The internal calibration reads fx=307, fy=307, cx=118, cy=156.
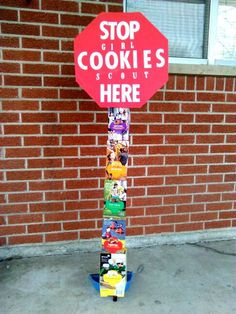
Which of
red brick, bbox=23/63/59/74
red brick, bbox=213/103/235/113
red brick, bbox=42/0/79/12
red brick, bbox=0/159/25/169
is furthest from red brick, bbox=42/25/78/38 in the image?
red brick, bbox=213/103/235/113

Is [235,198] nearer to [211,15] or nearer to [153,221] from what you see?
[153,221]

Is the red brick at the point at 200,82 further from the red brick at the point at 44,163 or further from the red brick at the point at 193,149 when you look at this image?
the red brick at the point at 44,163

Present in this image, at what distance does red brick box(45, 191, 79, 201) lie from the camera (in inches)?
104

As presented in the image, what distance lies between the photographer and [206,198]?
298cm

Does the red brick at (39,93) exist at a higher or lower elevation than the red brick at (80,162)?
higher

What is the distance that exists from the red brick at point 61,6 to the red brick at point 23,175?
1319mm

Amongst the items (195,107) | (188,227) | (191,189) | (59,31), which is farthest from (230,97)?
(59,31)

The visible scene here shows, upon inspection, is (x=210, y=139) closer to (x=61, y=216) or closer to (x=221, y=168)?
(x=221, y=168)

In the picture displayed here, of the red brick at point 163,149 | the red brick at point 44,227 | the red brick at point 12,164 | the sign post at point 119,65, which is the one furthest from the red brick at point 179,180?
the red brick at point 12,164

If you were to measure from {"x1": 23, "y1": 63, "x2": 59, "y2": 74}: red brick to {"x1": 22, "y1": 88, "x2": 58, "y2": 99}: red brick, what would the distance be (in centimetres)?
14

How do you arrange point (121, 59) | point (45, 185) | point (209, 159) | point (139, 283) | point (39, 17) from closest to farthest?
1. point (121, 59)
2. point (139, 283)
3. point (39, 17)
4. point (45, 185)
5. point (209, 159)

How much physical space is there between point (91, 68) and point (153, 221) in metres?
1.59

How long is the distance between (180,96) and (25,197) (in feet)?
5.30

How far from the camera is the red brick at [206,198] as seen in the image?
9.70 feet
